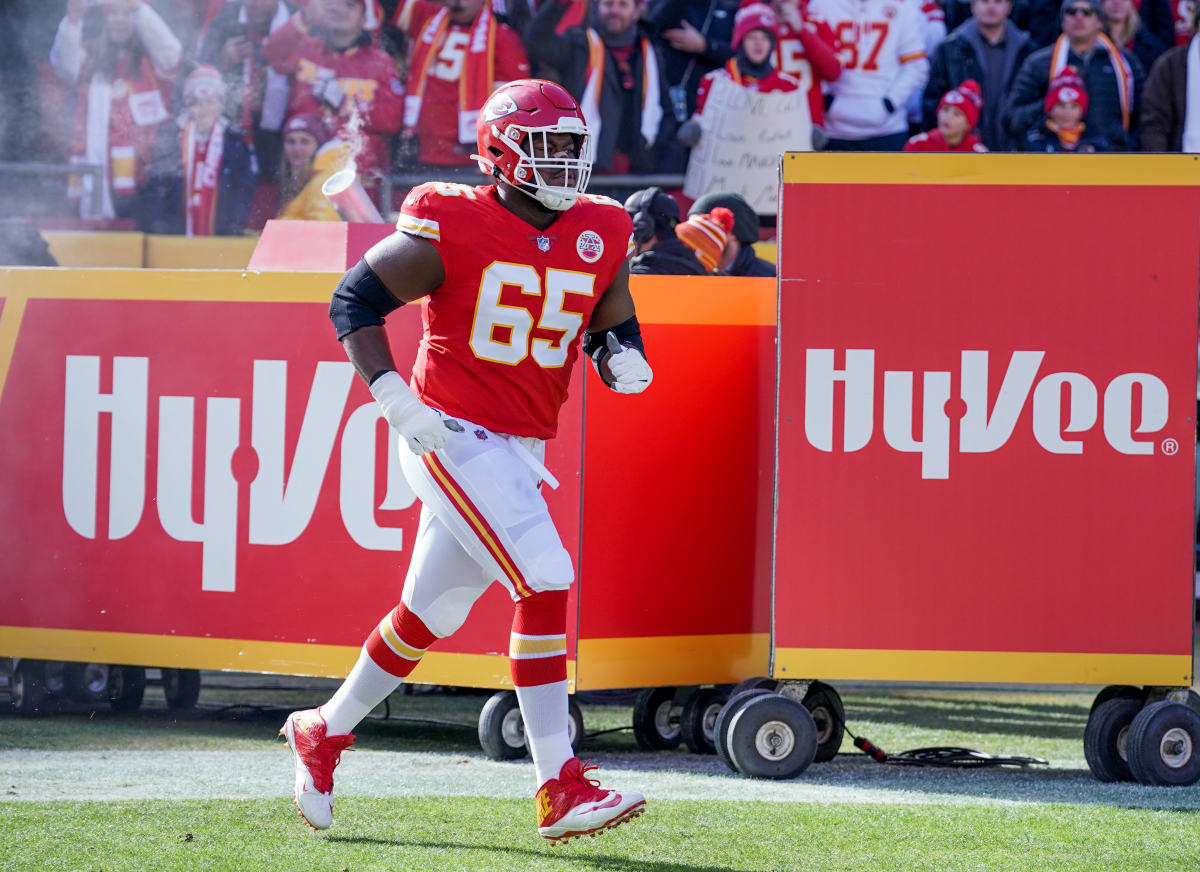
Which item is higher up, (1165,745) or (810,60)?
(810,60)

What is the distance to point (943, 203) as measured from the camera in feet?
16.0

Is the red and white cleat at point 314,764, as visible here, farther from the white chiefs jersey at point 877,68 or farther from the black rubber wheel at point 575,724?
the white chiefs jersey at point 877,68

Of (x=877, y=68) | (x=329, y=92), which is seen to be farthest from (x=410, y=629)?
(x=877, y=68)

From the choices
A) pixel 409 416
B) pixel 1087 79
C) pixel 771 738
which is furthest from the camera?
pixel 1087 79

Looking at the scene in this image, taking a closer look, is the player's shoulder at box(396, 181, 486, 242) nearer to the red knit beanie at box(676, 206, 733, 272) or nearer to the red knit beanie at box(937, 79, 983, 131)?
the red knit beanie at box(676, 206, 733, 272)

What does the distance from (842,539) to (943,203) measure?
1.05 meters

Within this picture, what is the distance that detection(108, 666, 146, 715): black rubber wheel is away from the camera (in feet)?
20.1

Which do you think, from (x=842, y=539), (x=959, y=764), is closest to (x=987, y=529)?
(x=842, y=539)

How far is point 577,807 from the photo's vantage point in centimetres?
367

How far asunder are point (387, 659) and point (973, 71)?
621 cm

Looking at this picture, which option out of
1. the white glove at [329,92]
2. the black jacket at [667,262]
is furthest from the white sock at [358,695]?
the white glove at [329,92]

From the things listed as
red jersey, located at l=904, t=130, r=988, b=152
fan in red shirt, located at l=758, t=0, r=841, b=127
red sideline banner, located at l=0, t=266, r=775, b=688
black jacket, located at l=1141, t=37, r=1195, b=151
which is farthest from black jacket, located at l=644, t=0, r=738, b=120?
red sideline banner, located at l=0, t=266, r=775, b=688

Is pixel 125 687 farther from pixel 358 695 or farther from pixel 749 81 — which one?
pixel 749 81

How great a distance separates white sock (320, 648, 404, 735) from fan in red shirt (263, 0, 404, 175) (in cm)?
547
